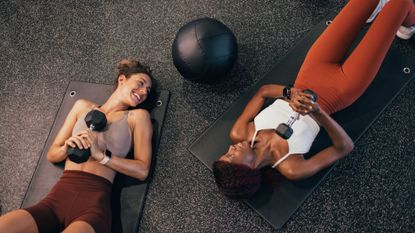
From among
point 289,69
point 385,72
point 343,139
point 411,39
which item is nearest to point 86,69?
point 289,69

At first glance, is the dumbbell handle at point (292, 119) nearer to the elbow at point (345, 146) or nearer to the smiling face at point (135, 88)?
the elbow at point (345, 146)

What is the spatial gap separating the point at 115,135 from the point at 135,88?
28 centimetres

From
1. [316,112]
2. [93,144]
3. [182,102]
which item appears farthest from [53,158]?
[316,112]

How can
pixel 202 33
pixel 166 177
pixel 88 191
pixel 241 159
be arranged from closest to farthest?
pixel 241 159
pixel 88 191
pixel 202 33
pixel 166 177

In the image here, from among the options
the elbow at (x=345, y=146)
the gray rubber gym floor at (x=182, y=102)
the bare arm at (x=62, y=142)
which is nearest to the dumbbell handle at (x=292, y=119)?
the elbow at (x=345, y=146)

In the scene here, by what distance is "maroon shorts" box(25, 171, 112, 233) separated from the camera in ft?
5.31

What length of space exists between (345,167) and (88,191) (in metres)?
1.34

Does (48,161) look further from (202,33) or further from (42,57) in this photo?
(202,33)

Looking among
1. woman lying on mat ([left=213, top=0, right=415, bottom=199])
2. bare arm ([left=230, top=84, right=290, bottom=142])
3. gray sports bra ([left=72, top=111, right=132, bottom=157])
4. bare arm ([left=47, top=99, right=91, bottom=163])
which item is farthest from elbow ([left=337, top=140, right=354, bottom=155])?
bare arm ([left=47, top=99, right=91, bottom=163])

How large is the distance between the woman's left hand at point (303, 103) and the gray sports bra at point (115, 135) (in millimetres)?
886

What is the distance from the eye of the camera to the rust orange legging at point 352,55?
1.69 meters

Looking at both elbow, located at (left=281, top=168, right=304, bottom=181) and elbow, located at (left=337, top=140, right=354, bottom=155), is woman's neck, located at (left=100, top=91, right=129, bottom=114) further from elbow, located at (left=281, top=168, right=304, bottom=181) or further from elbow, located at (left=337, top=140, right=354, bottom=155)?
elbow, located at (left=337, top=140, right=354, bottom=155)

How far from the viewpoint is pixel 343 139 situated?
1615mm

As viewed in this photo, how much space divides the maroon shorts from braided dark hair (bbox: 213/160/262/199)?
0.59 metres
